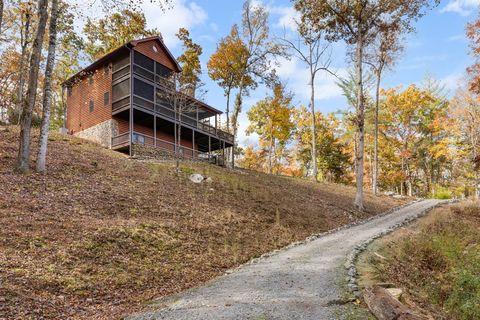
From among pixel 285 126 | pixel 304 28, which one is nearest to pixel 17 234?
pixel 304 28

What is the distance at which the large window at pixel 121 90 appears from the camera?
1011 inches

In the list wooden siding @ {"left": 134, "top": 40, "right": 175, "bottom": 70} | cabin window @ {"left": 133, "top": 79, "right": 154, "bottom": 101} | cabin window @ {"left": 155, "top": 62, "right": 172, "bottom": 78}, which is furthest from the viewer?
cabin window @ {"left": 155, "top": 62, "right": 172, "bottom": 78}

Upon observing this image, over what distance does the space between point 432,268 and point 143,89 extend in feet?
78.1

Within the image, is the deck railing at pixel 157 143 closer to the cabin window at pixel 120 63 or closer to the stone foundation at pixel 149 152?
the stone foundation at pixel 149 152

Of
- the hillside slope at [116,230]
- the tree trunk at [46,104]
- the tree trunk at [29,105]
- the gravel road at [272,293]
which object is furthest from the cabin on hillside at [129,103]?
the gravel road at [272,293]

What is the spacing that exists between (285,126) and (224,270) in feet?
101

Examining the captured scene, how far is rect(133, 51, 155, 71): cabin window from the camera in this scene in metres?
26.6

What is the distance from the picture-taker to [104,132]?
26.2 meters

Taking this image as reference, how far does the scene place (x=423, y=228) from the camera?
13828 millimetres

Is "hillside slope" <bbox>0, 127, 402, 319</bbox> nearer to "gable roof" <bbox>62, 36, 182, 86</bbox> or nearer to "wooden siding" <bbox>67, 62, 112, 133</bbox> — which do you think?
"wooden siding" <bbox>67, 62, 112, 133</bbox>

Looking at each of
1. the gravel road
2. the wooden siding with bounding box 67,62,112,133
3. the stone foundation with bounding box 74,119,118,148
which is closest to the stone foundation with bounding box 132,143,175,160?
the stone foundation with bounding box 74,119,118,148

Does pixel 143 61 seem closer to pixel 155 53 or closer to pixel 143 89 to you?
pixel 155 53

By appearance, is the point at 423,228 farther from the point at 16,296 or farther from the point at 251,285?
the point at 16,296

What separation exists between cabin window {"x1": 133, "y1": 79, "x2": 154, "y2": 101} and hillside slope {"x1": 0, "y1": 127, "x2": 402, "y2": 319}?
394 inches
